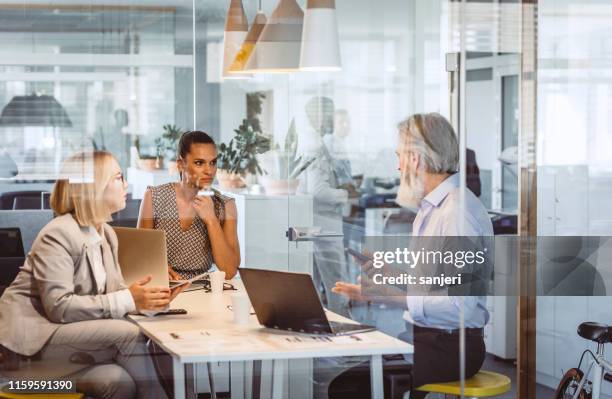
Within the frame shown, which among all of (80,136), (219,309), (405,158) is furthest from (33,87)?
(405,158)

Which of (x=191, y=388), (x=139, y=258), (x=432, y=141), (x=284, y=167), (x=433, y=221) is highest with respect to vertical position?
(x=432, y=141)

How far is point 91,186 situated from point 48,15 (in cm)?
71

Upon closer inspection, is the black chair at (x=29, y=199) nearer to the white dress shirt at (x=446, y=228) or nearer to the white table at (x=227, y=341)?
the white table at (x=227, y=341)

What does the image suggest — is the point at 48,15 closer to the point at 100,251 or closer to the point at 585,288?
the point at 100,251

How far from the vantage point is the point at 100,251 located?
4.09m

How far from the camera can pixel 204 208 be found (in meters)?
4.24

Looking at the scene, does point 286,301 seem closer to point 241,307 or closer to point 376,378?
point 241,307

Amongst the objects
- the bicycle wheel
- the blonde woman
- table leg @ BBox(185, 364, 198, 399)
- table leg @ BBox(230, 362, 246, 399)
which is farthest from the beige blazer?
the bicycle wheel

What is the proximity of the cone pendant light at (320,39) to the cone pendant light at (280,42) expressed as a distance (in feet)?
0.17

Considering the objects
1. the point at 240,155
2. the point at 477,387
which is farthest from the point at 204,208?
the point at 477,387

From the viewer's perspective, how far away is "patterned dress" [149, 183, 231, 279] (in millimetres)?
4191

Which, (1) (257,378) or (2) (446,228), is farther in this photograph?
(2) (446,228)

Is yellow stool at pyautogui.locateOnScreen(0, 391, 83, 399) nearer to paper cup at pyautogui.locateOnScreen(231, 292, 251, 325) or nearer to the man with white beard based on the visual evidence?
paper cup at pyautogui.locateOnScreen(231, 292, 251, 325)

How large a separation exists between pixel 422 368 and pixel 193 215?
1176 millimetres
